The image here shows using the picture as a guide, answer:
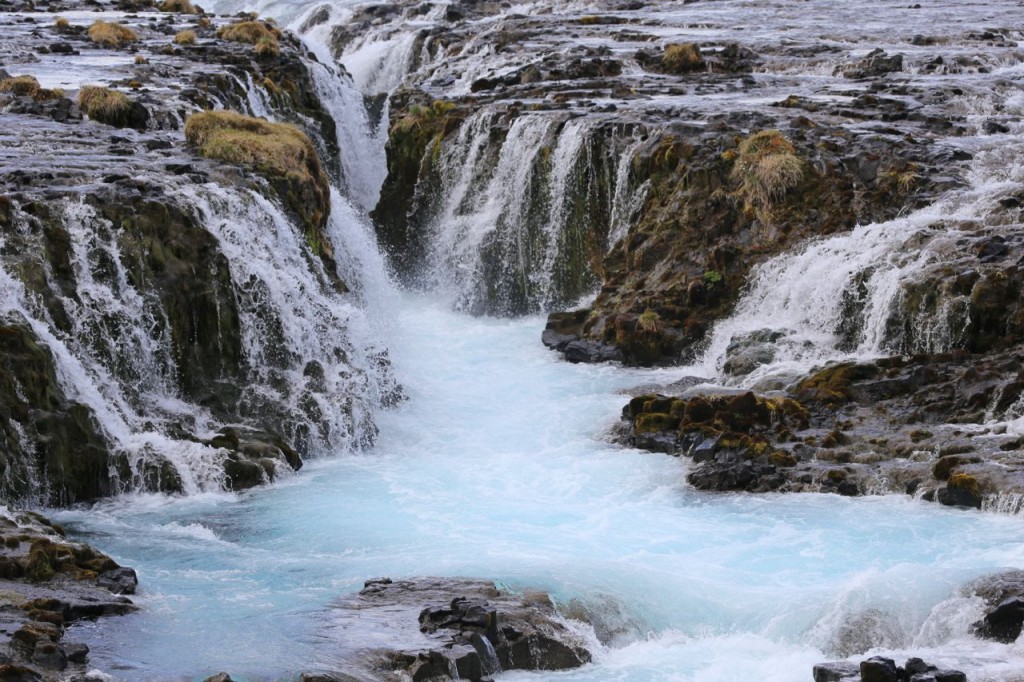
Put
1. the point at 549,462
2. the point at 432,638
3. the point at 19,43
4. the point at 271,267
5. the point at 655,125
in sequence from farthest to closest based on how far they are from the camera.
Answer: the point at 19,43 → the point at 655,125 → the point at 271,267 → the point at 549,462 → the point at 432,638

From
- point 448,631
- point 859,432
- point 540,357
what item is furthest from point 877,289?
point 448,631

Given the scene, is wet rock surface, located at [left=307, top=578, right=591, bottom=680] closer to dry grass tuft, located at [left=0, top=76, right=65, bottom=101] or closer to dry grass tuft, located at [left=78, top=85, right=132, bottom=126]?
dry grass tuft, located at [left=78, top=85, right=132, bottom=126]

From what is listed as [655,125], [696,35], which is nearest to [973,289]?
[655,125]

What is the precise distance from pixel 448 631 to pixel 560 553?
11.0 feet

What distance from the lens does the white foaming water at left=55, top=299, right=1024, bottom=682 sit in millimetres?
12461

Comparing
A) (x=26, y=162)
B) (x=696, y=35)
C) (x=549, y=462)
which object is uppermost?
(x=696, y=35)

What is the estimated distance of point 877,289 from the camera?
21094 mm

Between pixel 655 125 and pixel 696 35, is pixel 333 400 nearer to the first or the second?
pixel 655 125

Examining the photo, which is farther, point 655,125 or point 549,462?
point 655,125

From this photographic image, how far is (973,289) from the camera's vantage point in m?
19.8

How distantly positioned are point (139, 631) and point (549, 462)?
827 cm

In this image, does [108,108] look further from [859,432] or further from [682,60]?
[859,432]

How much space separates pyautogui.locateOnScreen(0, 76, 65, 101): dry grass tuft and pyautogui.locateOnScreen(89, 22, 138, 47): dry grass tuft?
7.40 m

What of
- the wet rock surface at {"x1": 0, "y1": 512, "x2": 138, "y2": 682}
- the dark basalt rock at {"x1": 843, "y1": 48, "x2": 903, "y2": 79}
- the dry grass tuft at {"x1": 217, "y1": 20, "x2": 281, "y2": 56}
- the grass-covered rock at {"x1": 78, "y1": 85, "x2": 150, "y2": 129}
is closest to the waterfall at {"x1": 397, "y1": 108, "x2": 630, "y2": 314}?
the grass-covered rock at {"x1": 78, "y1": 85, "x2": 150, "y2": 129}
